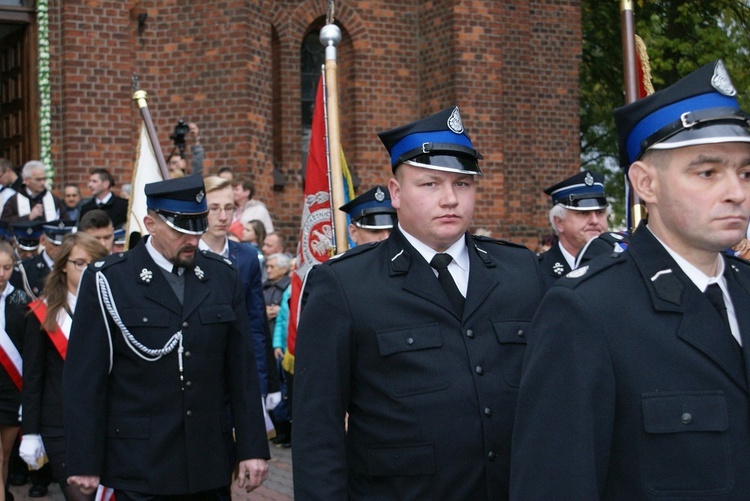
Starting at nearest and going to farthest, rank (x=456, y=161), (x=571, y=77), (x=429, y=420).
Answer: (x=429, y=420) → (x=456, y=161) → (x=571, y=77)

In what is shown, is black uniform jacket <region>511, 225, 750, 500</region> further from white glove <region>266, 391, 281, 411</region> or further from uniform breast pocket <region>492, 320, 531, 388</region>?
white glove <region>266, 391, 281, 411</region>

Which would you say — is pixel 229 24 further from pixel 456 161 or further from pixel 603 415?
pixel 603 415

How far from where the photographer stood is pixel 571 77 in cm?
1831

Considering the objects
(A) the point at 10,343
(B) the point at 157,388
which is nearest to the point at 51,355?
(A) the point at 10,343

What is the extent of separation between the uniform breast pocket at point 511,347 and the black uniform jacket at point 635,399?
3.49 ft

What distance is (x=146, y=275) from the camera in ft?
17.4

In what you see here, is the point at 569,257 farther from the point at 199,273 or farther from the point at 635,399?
the point at 635,399

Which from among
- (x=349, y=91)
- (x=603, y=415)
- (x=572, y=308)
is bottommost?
(x=603, y=415)

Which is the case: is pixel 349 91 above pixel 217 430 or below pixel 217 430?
above

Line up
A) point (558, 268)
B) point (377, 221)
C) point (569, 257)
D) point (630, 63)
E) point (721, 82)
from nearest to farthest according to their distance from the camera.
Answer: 1. point (721, 82)
2. point (630, 63)
3. point (377, 221)
4. point (558, 268)
5. point (569, 257)

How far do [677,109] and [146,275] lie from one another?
129 inches

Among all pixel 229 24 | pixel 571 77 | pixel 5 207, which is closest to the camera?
pixel 5 207

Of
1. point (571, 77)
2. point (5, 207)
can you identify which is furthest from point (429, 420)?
point (571, 77)

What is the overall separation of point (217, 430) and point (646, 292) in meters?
3.14
